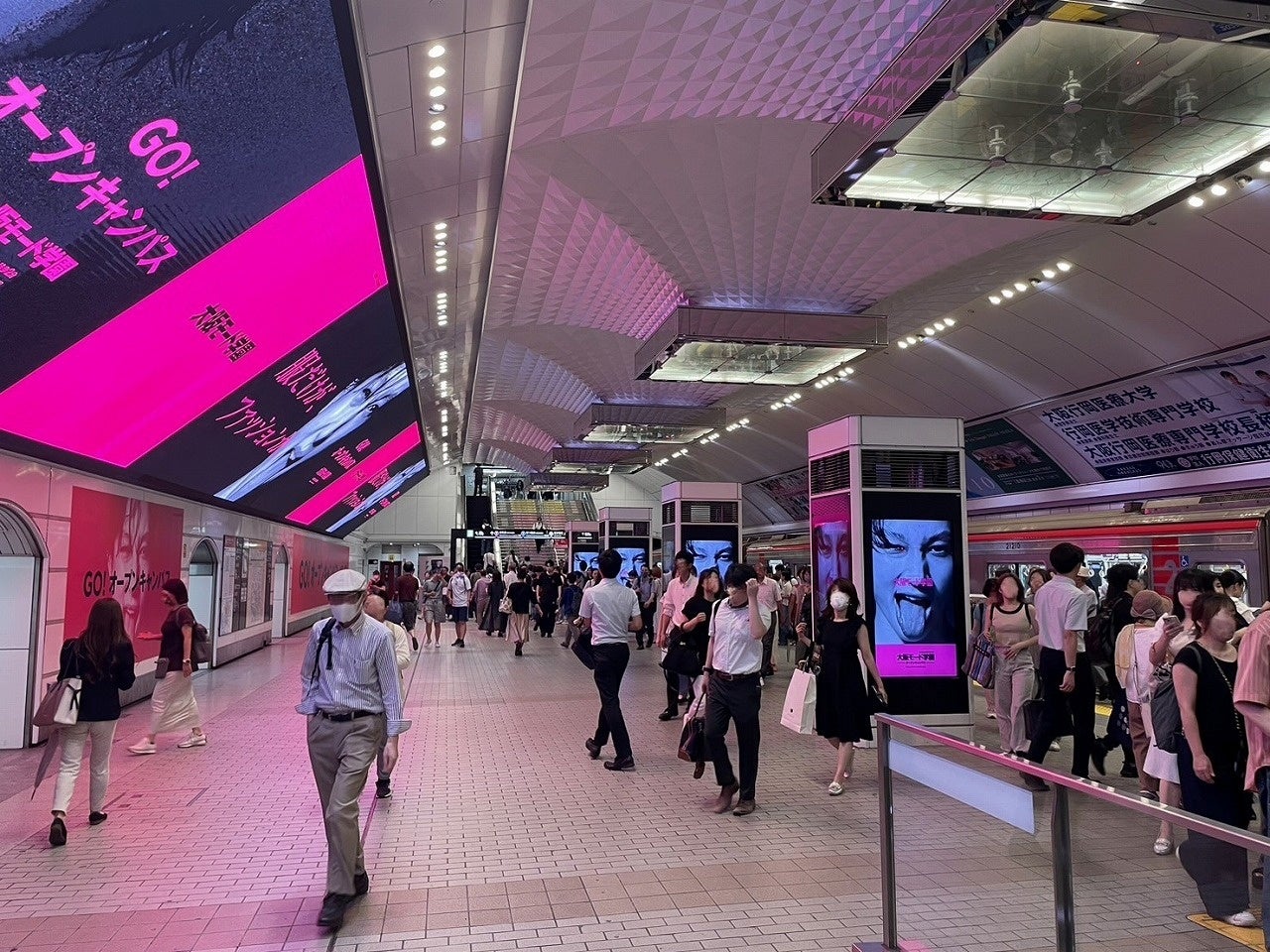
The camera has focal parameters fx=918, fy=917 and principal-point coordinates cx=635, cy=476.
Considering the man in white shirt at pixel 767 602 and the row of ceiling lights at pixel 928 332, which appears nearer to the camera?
the man in white shirt at pixel 767 602

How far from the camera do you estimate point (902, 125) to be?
220 inches

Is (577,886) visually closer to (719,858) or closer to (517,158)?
(719,858)

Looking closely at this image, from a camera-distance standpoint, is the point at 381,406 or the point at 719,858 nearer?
the point at 719,858

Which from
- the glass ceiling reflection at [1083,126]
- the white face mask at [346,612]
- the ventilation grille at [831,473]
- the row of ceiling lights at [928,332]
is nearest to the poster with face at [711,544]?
the row of ceiling lights at [928,332]

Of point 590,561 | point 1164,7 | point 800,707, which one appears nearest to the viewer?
point 1164,7

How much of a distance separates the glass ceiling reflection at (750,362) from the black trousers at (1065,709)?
20.2 feet

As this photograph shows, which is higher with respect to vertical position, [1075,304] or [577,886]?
[1075,304]

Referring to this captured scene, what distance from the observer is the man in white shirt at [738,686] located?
Result: 6.05 meters

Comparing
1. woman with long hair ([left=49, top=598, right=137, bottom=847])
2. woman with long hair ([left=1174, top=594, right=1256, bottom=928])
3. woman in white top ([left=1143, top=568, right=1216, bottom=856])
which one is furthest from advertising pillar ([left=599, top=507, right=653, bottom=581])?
woman with long hair ([left=1174, top=594, right=1256, bottom=928])

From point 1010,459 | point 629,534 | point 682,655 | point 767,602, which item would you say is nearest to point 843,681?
point 682,655

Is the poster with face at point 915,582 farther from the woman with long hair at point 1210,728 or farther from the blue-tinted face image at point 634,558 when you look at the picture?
the blue-tinted face image at point 634,558

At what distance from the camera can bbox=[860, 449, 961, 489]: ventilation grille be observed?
8.55 meters

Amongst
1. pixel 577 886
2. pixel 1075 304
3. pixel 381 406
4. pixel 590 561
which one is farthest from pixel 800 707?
pixel 590 561

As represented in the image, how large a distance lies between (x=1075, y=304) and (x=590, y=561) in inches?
762
